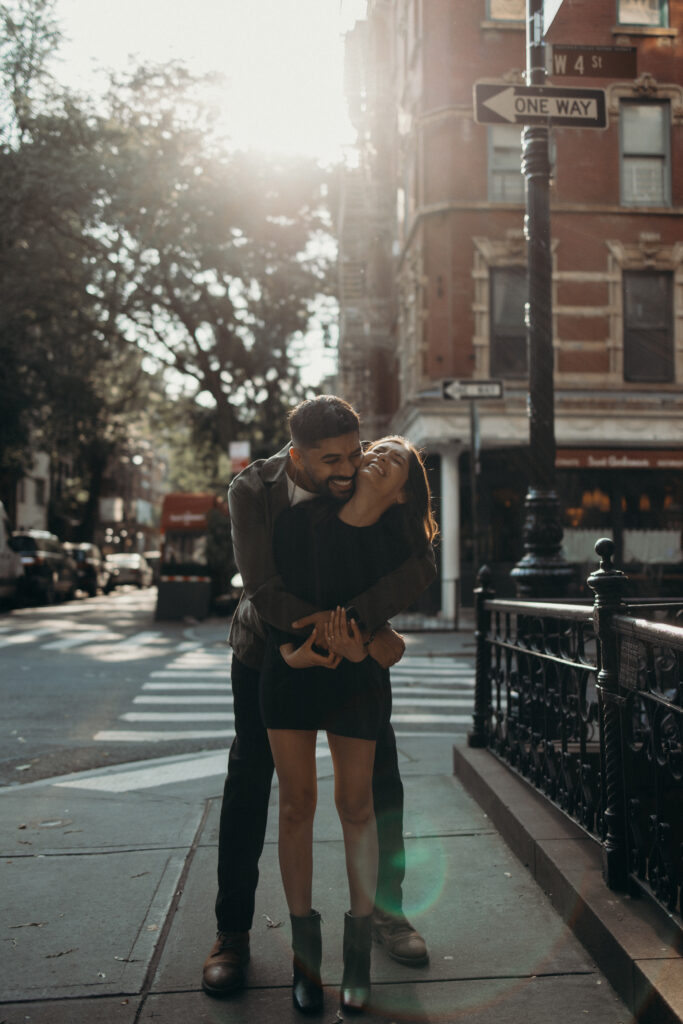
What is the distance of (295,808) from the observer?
291 centimetres

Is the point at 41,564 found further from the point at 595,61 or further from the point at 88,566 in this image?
the point at 595,61

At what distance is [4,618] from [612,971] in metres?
19.6

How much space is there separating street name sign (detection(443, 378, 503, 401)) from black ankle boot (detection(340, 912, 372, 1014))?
30.8 ft

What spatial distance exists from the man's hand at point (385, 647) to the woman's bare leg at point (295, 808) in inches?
11.5

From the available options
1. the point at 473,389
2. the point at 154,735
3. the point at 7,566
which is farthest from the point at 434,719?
the point at 7,566

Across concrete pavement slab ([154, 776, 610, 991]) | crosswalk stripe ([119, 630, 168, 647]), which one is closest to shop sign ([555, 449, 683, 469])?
crosswalk stripe ([119, 630, 168, 647])

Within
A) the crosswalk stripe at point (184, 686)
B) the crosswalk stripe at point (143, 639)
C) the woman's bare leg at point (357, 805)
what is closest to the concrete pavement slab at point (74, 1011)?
Answer: the woman's bare leg at point (357, 805)

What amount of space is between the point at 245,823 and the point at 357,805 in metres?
0.50

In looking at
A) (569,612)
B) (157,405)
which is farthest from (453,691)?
(157,405)

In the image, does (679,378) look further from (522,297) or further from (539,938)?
(539,938)

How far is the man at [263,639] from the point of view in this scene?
2826 millimetres

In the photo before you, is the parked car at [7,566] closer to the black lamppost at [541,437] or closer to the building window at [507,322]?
the building window at [507,322]

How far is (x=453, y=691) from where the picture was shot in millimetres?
10383

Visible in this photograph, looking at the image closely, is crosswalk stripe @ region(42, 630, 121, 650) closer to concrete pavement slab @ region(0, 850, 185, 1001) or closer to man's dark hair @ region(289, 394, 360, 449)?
concrete pavement slab @ region(0, 850, 185, 1001)
